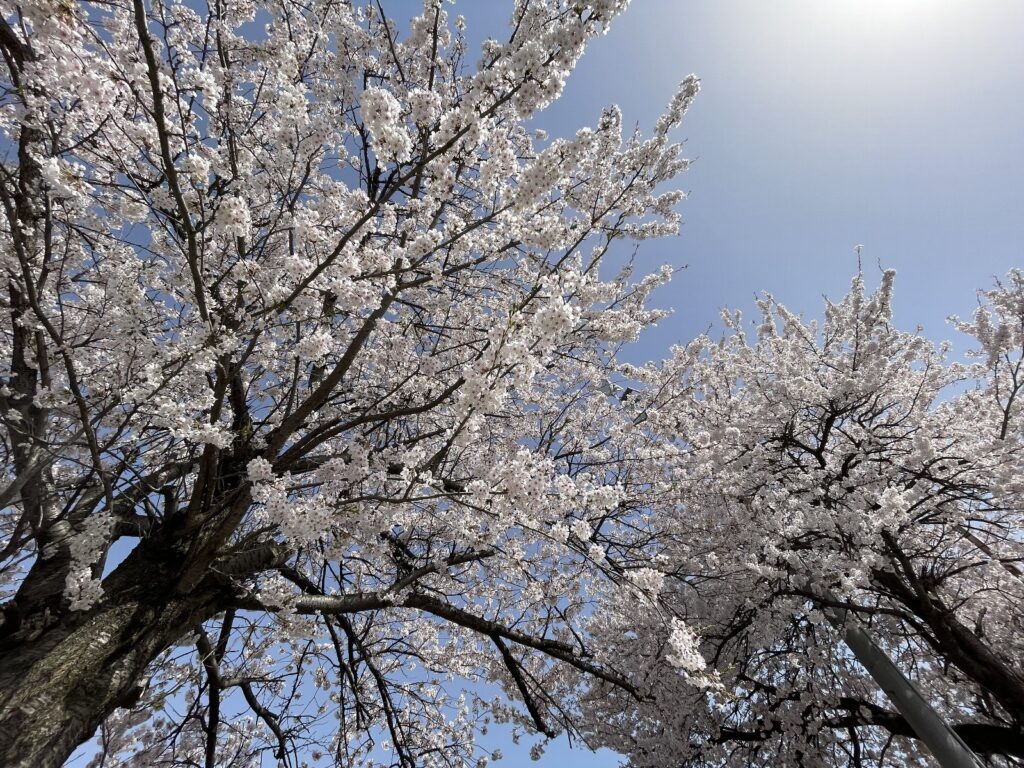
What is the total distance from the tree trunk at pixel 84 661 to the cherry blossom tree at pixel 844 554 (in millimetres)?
4271

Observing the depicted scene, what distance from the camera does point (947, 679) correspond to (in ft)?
19.6

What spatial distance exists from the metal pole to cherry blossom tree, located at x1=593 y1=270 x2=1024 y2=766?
19 centimetres

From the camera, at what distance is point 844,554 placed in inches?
204

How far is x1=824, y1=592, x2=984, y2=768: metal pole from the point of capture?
430 centimetres

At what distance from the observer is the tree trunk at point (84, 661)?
239 cm


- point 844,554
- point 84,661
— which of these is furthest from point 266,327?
point 844,554

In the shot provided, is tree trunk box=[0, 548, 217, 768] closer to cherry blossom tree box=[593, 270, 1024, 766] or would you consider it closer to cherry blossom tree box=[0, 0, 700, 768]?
cherry blossom tree box=[0, 0, 700, 768]

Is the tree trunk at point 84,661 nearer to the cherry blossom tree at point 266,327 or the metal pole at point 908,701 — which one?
the cherry blossom tree at point 266,327

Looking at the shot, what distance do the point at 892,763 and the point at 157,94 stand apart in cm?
1056

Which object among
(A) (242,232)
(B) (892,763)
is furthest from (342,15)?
(B) (892,763)

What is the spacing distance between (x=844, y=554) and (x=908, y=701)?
1424 millimetres

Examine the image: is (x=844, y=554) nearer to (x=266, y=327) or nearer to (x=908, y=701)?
(x=908, y=701)

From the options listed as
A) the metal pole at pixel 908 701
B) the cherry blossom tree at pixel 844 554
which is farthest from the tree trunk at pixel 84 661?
the metal pole at pixel 908 701

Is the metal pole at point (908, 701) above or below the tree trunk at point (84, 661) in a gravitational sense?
below
